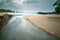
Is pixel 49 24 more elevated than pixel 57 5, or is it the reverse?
pixel 57 5

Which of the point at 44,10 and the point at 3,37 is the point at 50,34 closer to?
the point at 3,37

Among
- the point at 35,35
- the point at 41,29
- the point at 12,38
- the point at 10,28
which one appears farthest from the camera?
the point at 10,28

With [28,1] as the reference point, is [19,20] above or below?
below

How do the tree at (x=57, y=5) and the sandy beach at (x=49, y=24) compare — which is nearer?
the sandy beach at (x=49, y=24)

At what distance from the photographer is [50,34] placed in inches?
104

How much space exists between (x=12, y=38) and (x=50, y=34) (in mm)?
637

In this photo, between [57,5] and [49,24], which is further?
[57,5]

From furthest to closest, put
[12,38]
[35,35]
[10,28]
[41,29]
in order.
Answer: [10,28], [41,29], [35,35], [12,38]

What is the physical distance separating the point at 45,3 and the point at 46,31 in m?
2.02

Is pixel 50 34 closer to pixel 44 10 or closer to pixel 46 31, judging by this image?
pixel 46 31

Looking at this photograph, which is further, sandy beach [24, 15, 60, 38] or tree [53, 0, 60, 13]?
tree [53, 0, 60, 13]

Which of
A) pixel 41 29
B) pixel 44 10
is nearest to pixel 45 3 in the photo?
pixel 44 10

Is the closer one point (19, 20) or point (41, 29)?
point (41, 29)

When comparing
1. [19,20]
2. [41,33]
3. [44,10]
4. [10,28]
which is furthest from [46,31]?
[44,10]
